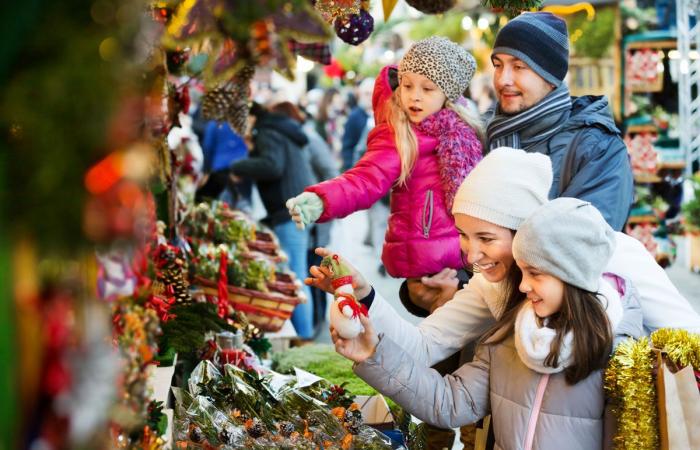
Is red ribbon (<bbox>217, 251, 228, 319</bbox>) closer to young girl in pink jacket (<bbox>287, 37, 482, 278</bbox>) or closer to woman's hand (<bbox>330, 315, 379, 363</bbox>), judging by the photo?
young girl in pink jacket (<bbox>287, 37, 482, 278</bbox>)

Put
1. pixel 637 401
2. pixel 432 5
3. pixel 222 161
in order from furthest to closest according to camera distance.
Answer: pixel 222 161, pixel 432 5, pixel 637 401

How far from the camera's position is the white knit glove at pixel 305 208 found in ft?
9.48

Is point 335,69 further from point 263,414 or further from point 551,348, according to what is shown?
point 551,348

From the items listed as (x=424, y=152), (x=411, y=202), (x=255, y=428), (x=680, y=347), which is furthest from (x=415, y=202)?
(x=680, y=347)

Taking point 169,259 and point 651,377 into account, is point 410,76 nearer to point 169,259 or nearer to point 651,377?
point 169,259

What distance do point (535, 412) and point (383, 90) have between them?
61.4 inches

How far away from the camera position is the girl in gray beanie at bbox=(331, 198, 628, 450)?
7.31ft

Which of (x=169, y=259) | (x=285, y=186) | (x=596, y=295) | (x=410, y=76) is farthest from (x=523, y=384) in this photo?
(x=285, y=186)

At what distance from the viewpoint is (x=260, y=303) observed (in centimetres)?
500

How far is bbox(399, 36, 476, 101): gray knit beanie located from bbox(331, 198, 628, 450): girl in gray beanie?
1158 millimetres

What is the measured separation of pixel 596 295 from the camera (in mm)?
2293

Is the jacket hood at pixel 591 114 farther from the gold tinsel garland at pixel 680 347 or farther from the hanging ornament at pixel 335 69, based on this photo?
the hanging ornament at pixel 335 69

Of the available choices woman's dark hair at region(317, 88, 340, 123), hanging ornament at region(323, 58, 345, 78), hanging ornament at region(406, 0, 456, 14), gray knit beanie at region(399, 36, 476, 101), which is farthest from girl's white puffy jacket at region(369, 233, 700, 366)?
hanging ornament at region(323, 58, 345, 78)

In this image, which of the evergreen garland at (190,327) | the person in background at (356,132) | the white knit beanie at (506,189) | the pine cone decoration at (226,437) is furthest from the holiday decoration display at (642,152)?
the pine cone decoration at (226,437)
